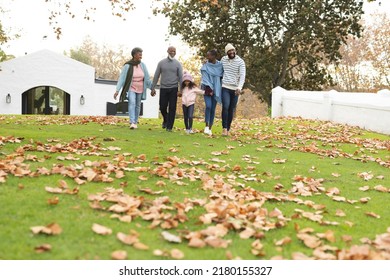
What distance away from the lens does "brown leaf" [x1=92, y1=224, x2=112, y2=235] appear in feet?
11.7

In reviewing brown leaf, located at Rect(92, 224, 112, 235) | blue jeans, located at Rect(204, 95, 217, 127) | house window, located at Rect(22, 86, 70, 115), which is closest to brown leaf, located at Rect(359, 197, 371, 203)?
brown leaf, located at Rect(92, 224, 112, 235)

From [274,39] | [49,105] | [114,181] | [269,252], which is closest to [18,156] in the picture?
[114,181]

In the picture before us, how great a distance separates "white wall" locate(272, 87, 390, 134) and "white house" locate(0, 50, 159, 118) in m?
15.5

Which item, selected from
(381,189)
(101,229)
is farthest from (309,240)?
(381,189)

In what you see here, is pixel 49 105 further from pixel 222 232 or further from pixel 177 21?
pixel 222 232

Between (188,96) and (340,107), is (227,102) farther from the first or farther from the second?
(340,107)

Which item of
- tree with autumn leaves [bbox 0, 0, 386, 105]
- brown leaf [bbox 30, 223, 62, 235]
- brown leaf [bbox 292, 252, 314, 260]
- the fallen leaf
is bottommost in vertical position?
brown leaf [bbox 292, 252, 314, 260]

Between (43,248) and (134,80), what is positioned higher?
(134,80)

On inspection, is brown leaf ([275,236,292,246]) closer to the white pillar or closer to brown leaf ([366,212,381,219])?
brown leaf ([366,212,381,219])

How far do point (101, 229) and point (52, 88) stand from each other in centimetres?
3251

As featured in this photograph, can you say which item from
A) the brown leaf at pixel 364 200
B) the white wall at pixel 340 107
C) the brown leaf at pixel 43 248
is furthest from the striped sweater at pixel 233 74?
the brown leaf at pixel 43 248

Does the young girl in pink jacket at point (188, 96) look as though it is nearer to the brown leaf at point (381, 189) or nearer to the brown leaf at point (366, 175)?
the brown leaf at point (366, 175)

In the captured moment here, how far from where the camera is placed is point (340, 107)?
19703 millimetres

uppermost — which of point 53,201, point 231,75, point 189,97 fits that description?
point 231,75
